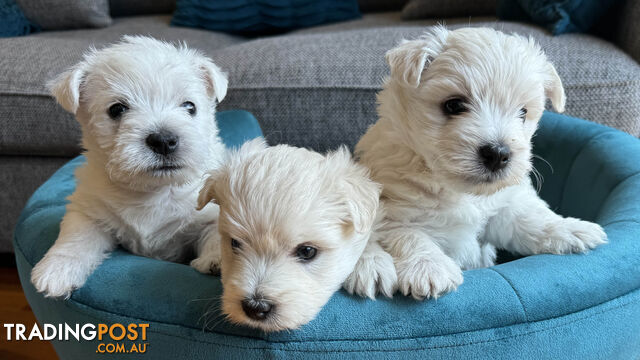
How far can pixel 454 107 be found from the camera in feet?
5.18

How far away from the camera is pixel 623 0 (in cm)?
297

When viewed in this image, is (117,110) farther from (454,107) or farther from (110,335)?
(454,107)

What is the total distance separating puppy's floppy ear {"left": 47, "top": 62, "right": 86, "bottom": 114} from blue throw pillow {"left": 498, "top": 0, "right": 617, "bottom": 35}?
2646mm

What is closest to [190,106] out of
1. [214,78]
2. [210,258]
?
[214,78]

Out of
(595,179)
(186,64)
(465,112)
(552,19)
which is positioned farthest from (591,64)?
(186,64)

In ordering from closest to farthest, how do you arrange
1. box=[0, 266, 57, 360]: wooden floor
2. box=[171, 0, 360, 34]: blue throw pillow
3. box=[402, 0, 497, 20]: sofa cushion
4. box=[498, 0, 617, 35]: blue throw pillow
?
box=[0, 266, 57, 360]: wooden floor, box=[498, 0, 617, 35]: blue throw pillow, box=[402, 0, 497, 20]: sofa cushion, box=[171, 0, 360, 34]: blue throw pillow

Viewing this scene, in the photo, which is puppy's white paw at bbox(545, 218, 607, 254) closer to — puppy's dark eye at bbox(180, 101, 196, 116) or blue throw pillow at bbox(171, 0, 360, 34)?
puppy's dark eye at bbox(180, 101, 196, 116)

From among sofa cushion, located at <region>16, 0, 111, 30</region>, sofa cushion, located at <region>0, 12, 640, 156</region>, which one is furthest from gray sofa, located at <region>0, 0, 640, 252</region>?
sofa cushion, located at <region>16, 0, 111, 30</region>

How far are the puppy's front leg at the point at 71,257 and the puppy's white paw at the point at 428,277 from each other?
1.05 meters

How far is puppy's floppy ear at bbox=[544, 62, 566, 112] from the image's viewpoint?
175 cm

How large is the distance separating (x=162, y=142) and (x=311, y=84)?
A: 1.40m

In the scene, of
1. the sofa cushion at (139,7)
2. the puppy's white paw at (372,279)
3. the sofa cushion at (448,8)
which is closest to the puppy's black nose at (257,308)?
the puppy's white paw at (372,279)

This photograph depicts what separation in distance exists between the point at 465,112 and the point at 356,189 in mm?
426

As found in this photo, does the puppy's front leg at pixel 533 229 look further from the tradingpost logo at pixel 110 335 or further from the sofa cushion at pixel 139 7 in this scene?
the sofa cushion at pixel 139 7
